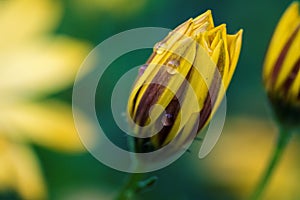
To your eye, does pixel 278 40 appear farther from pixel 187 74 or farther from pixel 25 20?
pixel 25 20

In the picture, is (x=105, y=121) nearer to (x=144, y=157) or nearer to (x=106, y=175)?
(x=106, y=175)

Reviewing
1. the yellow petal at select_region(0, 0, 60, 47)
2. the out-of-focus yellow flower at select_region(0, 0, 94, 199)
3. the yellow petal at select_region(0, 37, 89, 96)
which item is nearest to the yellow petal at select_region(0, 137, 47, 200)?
the out-of-focus yellow flower at select_region(0, 0, 94, 199)

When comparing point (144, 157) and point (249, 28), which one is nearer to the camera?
point (144, 157)

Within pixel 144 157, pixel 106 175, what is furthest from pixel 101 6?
pixel 144 157

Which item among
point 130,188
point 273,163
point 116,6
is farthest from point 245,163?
point 130,188

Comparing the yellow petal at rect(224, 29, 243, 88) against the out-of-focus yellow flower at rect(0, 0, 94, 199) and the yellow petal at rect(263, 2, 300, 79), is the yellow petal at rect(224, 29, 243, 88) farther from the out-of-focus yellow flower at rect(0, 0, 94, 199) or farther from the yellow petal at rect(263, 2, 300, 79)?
the out-of-focus yellow flower at rect(0, 0, 94, 199)
